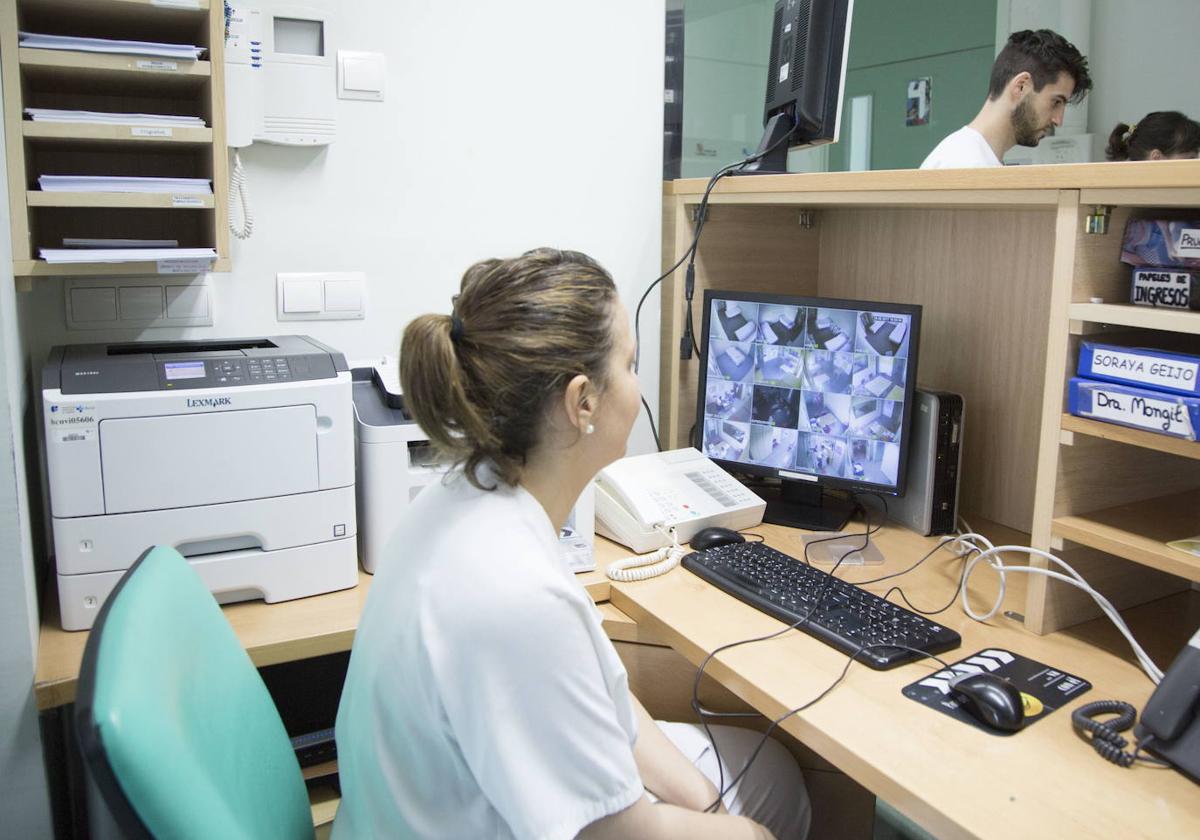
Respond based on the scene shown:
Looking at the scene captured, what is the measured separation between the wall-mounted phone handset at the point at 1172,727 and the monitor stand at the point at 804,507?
2.68 ft

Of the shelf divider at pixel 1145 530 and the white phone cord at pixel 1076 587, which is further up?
the shelf divider at pixel 1145 530

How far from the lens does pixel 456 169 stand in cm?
211

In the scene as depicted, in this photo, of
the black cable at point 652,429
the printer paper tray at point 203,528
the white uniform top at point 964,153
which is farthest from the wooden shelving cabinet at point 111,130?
the white uniform top at point 964,153

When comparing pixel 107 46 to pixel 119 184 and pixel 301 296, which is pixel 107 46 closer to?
pixel 119 184

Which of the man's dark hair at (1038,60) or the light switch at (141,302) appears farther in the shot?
the man's dark hair at (1038,60)

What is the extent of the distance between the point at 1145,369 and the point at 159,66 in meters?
1.54

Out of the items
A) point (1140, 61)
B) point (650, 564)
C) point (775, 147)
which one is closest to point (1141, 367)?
point (650, 564)

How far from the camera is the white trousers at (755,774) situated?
144cm

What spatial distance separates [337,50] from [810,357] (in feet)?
3.77

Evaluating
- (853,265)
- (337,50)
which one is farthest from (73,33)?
(853,265)

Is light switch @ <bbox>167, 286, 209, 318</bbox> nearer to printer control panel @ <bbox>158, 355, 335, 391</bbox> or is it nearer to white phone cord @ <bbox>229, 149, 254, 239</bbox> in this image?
white phone cord @ <bbox>229, 149, 254, 239</bbox>

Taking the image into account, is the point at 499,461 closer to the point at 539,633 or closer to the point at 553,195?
the point at 539,633

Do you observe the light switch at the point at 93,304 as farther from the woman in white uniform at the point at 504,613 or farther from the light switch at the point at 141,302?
the woman in white uniform at the point at 504,613

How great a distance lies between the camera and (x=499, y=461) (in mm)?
1049
